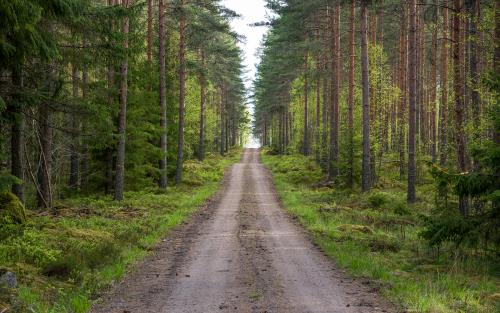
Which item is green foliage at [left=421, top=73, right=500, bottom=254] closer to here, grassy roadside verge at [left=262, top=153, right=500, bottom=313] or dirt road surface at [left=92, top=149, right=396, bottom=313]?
grassy roadside verge at [left=262, top=153, right=500, bottom=313]

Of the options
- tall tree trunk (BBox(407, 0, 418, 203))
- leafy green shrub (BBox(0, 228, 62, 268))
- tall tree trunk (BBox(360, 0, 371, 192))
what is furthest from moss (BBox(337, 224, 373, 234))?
tall tree trunk (BBox(360, 0, 371, 192))

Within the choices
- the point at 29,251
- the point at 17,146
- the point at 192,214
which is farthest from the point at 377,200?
the point at 29,251

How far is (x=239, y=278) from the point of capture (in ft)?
30.9

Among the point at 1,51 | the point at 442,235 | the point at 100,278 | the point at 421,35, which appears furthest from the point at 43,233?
the point at 421,35

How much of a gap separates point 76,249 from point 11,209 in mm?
3091

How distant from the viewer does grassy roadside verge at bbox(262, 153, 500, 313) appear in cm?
789

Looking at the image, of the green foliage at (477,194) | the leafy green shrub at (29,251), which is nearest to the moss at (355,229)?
the green foliage at (477,194)

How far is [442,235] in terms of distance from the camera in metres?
10.4

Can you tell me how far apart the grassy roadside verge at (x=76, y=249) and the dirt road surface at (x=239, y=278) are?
1.57ft

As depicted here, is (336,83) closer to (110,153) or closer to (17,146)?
(110,153)

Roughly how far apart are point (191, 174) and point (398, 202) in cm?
1806

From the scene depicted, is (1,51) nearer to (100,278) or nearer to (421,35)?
(100,278)

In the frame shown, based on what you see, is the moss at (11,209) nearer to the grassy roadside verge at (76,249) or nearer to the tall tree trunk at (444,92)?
the grassy roadside verge at (76,249)

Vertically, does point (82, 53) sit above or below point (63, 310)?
above
